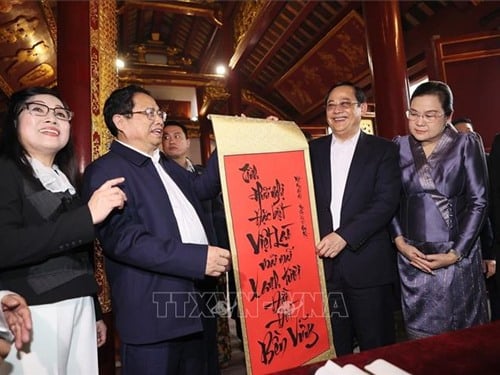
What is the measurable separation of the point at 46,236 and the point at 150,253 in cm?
34

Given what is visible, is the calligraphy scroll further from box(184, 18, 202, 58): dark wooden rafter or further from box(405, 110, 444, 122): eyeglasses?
box(184, 18, 202, 58): dark wooden rafter

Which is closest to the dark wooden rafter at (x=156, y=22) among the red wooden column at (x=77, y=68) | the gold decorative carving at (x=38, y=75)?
the gold decorative carving at (x=38, y=75)

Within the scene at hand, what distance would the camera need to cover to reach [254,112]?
477 inches

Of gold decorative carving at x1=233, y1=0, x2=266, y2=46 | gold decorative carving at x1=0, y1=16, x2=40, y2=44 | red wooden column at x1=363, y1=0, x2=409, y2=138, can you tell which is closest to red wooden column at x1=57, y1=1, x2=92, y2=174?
gold decorative carving at x1=0, y1=16, x2=40, y2=44

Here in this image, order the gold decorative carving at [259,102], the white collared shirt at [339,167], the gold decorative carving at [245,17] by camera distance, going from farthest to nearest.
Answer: the gold decorative carving at [259,102] < the gold decorative carving at [245,17] < the white collared shirt at [339,167]

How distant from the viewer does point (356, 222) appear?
165 centimetres

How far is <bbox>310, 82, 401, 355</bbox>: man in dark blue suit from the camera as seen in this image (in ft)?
5.49

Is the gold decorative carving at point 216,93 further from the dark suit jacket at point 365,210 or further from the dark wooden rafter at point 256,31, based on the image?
the dark suit jacket at point 365,210

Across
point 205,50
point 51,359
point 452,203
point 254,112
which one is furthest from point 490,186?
point 254,112

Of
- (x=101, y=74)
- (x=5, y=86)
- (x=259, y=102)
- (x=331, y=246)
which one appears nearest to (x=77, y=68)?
(x=101, y=74)

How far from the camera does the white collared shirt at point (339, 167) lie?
1784 millimetres

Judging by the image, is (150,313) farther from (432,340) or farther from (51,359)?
(432,340)

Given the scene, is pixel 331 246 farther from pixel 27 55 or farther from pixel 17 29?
pixel 27 55

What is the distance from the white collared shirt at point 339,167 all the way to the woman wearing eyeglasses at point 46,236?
3.37 feet
